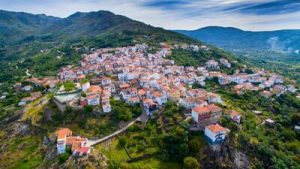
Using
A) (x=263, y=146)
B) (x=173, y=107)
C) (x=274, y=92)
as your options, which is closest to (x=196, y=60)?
(x=274, y=92)

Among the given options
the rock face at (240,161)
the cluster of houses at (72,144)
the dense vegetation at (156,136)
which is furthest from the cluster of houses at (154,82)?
the cluster of houses at (72,144)

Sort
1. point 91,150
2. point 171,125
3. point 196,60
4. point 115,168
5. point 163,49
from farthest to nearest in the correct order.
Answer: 1. point 163,49
2. point 196,60
3. point 171,125
4. point 91,150
5. point 115,168

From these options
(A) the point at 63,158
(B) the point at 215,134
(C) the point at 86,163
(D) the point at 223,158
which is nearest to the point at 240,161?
(D) the point at 223,158

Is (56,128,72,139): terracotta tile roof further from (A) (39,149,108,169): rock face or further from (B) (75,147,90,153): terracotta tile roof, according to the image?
(B) (75,147,90,153): terracotta tile roof

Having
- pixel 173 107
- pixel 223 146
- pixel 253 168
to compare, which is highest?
pixel 173 107

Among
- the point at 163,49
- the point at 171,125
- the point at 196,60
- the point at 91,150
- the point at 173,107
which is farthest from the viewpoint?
the point at 163,49

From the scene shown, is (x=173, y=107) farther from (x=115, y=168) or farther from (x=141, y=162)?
(x=115, y=168)
